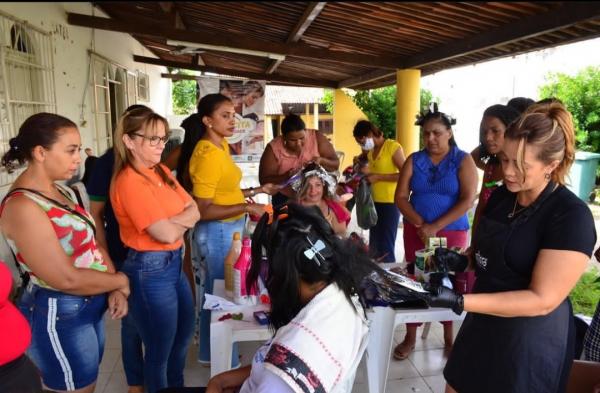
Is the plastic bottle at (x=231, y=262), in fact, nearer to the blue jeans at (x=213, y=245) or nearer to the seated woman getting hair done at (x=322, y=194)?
the blue jeans at (x=213, y=245)

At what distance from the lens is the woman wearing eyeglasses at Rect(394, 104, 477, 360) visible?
2600 mm

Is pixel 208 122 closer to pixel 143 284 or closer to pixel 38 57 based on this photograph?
pixel 143 284

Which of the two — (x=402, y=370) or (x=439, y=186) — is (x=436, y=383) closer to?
(x=402, y=370)

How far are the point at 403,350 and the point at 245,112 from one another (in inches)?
170

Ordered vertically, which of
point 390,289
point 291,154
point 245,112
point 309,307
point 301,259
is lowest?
point 390,289

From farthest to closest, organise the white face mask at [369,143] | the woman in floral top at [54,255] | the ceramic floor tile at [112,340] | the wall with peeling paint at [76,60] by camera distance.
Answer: the wall with peeling paint at [76,60] → the white face mask at [369,143] → the ceramic floor tile at [112,340] → the woman in floral top at [54,255]

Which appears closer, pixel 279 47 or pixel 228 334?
pixel 228 334

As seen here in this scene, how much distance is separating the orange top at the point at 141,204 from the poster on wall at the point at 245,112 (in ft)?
14.2

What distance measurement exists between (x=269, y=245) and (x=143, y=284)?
835 millimetres

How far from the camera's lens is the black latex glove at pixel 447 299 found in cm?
127

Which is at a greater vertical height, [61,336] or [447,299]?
[447,299]

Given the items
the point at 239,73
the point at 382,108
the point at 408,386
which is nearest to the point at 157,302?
the point at 408,386

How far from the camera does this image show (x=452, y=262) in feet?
5.93

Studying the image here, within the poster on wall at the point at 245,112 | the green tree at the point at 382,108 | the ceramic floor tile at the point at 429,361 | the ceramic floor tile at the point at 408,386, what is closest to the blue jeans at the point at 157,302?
the ceramic floor tile at the point at 408,386
